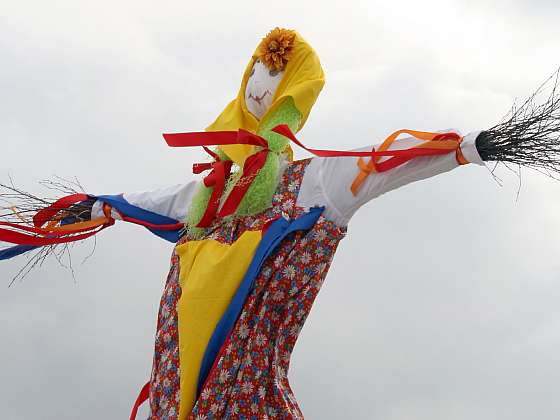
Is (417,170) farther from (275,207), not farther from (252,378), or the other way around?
(252,378)

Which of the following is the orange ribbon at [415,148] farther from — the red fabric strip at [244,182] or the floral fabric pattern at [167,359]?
the floral fabric pattern at [167,359]

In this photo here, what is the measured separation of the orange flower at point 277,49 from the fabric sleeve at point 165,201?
0.45m

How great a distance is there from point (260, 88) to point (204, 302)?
0.65 meters

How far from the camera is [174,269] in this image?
2539mm

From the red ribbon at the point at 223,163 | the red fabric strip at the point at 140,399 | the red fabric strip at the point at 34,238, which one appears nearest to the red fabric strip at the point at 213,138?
the red ribbon at the point at 223,163

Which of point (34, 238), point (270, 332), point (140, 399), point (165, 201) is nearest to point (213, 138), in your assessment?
point (165, 201)

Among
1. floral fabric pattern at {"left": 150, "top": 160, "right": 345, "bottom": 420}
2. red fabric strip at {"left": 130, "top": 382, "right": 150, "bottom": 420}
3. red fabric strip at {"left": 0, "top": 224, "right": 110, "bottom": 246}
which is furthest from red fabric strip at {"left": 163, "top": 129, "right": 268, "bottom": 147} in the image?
red fabric strip at {"left": 130, "top": 382, "right": 150, "bottom": 420}

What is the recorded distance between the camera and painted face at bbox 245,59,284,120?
2.51m

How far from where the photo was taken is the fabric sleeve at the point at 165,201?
269 centimetres

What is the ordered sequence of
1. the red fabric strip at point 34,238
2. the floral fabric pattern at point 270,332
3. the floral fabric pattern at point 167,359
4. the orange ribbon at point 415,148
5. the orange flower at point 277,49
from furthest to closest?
the red fabric strip at point 34,238, the orange flower at point 277,49, the floral fabric pattern at point 167,359, the floral fabric pattern at point 270,332, the orange ribbon at point 415,148

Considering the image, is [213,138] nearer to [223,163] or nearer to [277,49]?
[223,163]

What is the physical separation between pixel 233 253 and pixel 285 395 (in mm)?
395

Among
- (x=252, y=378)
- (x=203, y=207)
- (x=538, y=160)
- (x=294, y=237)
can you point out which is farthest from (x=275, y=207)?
(x=538, y=160)

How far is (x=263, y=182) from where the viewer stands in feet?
7.73
